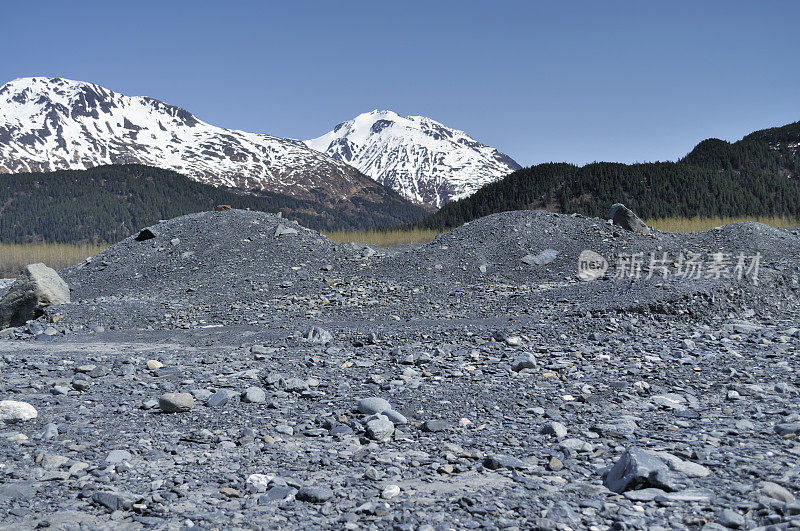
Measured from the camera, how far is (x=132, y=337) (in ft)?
30.1

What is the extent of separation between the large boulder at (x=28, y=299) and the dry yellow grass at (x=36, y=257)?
16.4 meters

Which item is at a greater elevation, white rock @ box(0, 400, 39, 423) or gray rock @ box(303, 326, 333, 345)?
gray rock @ box(303, 326, 333, 345)

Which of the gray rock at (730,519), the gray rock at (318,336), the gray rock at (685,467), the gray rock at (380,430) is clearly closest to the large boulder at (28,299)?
the gray rock at (318,336)

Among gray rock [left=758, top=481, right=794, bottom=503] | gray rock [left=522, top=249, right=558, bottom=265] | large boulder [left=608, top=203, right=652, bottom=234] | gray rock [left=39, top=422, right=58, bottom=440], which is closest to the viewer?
gray rock [left=758, top=481, right=794, bottom=503]

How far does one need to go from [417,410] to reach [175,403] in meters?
2.22

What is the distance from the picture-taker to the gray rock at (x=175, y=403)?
481cm

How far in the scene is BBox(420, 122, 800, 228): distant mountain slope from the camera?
95.7 feet

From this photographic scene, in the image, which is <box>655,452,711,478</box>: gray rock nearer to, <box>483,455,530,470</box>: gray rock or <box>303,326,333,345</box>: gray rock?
<box>483,455,530,470</box>: gray rock

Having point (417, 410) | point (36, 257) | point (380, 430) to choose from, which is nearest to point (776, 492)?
point (380, 430)

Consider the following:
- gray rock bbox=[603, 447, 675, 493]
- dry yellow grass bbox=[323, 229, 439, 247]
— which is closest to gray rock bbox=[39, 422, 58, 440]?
gray rock bbox=[603, 447, 675, 493]

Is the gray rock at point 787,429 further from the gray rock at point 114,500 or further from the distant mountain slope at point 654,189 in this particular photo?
the distant mountain slope at point 654,189

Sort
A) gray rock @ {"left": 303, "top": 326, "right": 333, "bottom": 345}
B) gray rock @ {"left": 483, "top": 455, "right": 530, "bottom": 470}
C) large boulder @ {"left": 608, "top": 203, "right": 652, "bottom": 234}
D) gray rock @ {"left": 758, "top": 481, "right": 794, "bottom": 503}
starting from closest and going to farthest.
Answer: gray rock @ {"left": 758, "top": 481, "right": 794, "bottom": 503}
gray rock @ {"left": 483, "top": 455, "right": 530, "bottom": 470}
gray rock @ {"left": 303, "top": 326, "right": 333, "bottom": 345}
large boulder @ {"left": 608, "top": 203, "right": 652, "bottom": 234}

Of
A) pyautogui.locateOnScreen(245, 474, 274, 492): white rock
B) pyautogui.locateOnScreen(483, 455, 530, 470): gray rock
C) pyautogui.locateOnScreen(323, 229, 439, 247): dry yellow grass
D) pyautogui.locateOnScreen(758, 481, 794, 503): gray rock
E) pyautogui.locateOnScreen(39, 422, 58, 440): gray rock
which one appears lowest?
pyautogui.locateOnScreen(39, 422, 58, 440): gray rock

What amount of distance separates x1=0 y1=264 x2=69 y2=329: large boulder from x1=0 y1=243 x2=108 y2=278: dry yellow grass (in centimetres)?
1638
